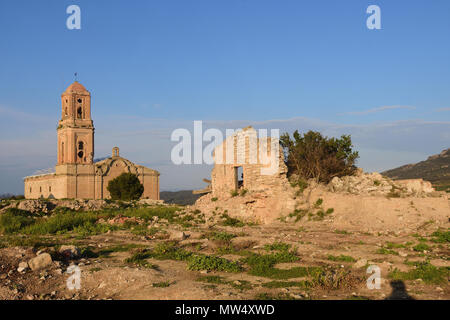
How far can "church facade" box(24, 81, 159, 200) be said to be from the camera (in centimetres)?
5244

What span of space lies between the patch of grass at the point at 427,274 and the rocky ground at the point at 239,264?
2 cm

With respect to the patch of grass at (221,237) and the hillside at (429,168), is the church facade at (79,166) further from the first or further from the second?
the patch of grass at (221,237)

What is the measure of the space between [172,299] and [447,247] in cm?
753

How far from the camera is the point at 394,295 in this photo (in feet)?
21.5

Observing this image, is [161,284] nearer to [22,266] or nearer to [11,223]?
[22,266]

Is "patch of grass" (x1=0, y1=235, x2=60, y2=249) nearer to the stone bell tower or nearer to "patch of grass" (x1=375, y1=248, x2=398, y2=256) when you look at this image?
"patch of grass" (x1=375, y1=248, x2=398, y2=256)

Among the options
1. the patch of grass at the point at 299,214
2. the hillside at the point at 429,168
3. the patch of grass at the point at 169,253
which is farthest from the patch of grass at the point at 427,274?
the hillside at the point at 429,168

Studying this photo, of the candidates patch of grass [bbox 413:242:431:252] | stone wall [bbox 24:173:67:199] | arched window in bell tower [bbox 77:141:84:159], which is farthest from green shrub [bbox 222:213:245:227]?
arched window in bell tower [bbox 77:141:84:159]

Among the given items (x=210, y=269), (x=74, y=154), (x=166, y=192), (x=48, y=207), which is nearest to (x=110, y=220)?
(x=48, y=207)

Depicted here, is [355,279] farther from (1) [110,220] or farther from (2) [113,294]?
(1) [110,220]

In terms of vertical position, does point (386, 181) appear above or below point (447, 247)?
above

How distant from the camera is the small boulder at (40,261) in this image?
26.7 ft

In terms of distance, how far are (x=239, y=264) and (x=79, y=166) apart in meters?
47.1

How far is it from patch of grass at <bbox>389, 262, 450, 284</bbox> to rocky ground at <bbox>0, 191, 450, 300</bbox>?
0.7 inches
